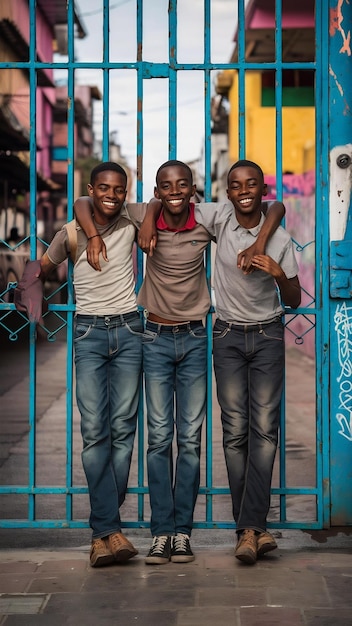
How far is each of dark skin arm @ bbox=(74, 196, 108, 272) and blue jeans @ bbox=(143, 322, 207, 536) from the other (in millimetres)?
439

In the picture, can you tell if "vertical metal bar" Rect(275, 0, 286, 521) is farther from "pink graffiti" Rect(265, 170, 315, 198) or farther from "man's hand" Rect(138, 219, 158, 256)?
"pink graffiti" Rect(265, 170, 315, 198)

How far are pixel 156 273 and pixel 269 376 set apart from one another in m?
0.74

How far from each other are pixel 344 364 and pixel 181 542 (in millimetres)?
1278

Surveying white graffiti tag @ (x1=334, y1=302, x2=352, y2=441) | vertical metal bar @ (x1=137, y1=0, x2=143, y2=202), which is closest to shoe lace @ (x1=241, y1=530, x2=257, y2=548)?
white graffiti tag @ (x1=334, y1=302, x2=352, y2=441)

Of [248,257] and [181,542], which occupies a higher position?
[248,257]

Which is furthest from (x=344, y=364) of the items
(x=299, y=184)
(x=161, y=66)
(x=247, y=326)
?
(x=299, y=184)

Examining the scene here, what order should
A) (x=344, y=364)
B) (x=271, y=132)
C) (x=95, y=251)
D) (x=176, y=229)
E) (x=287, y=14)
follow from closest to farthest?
(x=95, y=251) < (x=176, y=229) < (x=344, y=364) < (x=287, y=14) < (x=271, y=132)

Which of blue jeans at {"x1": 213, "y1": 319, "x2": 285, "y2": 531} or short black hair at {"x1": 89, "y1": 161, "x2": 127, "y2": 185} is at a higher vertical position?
short black hair at {"x1": 89, "y1": 161, "x2": 127, "y2": 185}

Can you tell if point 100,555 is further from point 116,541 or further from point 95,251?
point 95,251

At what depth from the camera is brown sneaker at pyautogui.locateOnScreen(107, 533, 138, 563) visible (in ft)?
15.0

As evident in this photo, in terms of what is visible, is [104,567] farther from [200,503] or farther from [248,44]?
[248,44]

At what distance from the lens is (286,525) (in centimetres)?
508

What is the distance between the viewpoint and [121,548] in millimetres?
4590

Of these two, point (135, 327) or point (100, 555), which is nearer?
point (100, 555)
